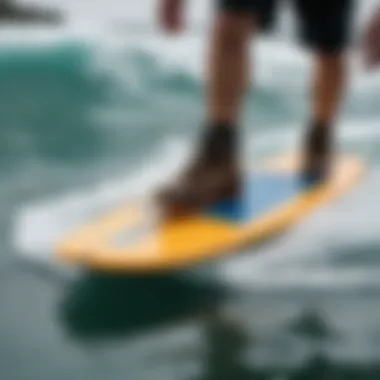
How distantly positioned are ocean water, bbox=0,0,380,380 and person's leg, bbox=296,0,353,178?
0.07 meters

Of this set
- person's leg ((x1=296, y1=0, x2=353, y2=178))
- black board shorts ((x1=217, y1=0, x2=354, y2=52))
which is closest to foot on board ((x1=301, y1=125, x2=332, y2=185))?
person's leg ((x1=296, y1=0, x2=353, y2=178))

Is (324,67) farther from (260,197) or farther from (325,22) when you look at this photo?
(260,197)

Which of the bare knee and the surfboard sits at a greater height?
the bare knee

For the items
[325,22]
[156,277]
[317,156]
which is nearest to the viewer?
[156,277]

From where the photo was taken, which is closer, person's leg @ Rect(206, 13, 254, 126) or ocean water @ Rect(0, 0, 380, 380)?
ocean water @ Rect(0, 0, 380, 380)

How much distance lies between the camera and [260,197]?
143cm

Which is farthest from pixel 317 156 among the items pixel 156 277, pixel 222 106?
pixel 156 277

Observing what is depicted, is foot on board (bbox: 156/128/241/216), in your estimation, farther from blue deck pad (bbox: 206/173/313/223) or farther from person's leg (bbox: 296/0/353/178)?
person's leg (bbox: 296/0/353/178)

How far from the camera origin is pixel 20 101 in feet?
6.19

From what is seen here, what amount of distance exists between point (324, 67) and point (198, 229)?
32 cm

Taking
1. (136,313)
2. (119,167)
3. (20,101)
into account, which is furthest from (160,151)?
(136,313)

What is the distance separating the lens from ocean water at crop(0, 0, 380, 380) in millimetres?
1082

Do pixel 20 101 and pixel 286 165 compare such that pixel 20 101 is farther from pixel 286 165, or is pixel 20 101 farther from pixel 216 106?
pixel 216 106

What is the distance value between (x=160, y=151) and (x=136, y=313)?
534 mm
